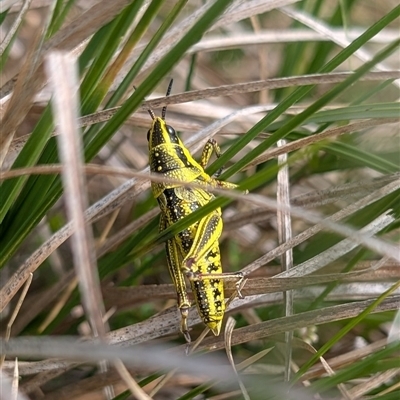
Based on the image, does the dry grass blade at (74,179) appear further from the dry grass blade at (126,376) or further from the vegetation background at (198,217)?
the dry grass blade at (126,376)

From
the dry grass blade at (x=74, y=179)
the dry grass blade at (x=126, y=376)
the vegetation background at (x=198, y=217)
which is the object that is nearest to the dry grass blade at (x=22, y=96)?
the vegetation background at (x=198, y=217)

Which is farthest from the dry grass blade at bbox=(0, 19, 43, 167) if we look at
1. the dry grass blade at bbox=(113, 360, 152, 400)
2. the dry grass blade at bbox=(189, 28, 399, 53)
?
the dry grass blade at bbox=(189, 28, 399, 53)

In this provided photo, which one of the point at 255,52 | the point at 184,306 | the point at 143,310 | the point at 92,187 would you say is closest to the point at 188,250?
the point at 184,306

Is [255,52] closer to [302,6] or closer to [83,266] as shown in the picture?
[302,6]

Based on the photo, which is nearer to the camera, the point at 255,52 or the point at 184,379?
the point at 184,379

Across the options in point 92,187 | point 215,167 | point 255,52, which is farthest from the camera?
point 255,52

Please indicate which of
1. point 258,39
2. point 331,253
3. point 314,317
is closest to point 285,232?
point 331,253
